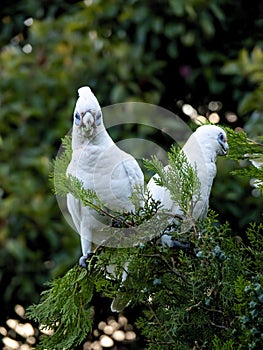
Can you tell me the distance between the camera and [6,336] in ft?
7.43

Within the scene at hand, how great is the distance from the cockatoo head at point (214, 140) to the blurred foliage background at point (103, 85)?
1.28m

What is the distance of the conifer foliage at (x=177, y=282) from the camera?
3.09 feet

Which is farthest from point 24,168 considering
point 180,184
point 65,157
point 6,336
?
point 180,184

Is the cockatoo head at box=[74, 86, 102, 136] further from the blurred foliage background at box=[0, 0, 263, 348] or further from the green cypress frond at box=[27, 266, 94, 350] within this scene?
the blurred foliage background at box=[0, 0, 263, 348]

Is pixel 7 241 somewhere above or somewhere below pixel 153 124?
below

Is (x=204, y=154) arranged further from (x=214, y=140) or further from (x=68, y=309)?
(x=68, y=309)

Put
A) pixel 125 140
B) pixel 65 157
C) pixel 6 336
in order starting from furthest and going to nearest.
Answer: pixel 125 140, pixel 6 336, pixel 65 157

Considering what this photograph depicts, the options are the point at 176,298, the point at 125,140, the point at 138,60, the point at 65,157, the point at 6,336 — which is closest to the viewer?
the point at 176,298

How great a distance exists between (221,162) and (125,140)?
1.14 ft

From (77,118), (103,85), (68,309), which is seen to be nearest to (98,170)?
(77,118)

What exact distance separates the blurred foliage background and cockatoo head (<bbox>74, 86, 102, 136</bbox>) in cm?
134

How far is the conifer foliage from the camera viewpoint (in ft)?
3.09

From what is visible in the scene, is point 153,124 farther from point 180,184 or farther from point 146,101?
point 180,184

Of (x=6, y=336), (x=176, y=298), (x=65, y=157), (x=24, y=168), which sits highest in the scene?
(x=65, y=157)
